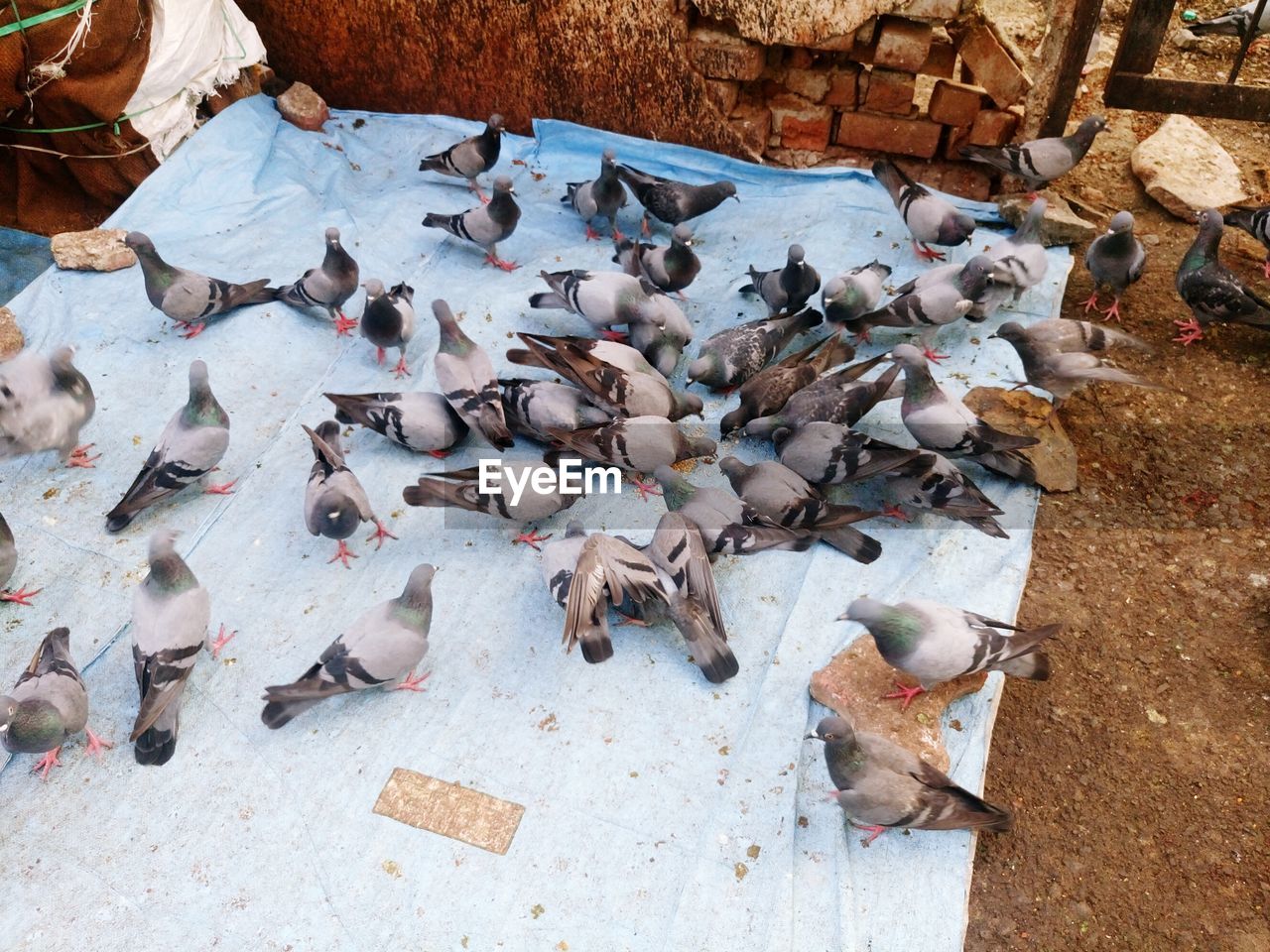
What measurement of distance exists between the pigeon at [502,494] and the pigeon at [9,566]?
1646 millimetres

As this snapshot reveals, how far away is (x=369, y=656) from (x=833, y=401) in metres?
2.42

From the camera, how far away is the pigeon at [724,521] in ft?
12.3

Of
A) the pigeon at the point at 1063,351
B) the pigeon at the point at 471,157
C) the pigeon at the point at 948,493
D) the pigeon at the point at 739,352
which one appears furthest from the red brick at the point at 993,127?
the pigeon at the point at 471,157

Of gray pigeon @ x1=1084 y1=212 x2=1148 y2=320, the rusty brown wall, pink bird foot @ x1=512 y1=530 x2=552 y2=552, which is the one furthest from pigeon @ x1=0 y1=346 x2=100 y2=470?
gray pigeon @ x1=1084 y1=212 x2=1148 y2=320

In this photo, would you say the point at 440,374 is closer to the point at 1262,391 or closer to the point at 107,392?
the point at 107,392

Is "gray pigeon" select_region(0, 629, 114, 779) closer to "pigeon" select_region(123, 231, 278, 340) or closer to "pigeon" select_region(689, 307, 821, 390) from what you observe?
"pigeon" select_region(123, 231, 278, 340)

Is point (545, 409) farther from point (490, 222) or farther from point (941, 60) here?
point (941, 60)

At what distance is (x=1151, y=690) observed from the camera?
3639mm

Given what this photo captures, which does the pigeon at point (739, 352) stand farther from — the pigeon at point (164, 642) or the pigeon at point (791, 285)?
the pigeon at point (164, 642)

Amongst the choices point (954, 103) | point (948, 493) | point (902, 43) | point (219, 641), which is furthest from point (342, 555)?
point (954, 103)

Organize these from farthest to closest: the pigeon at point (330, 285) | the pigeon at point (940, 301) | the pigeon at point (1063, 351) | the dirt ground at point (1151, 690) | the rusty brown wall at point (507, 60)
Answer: the rusty brown wall at point (507, 60)
the pigeon at point (330, 285)
the pigeon at point (940, 301)
the pigeon at point (1063, 351)
the dirt ground at point (1151, 690)

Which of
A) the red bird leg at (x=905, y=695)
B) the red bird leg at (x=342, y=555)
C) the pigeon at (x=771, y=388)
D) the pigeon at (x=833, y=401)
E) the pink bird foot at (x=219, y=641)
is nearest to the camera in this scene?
the red bird leg at (x=905, y=695)

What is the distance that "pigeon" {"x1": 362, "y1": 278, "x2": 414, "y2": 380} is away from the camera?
15.5 feet

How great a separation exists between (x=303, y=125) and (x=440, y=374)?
338cm
